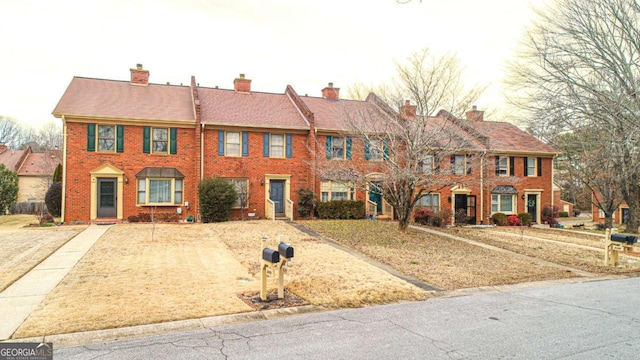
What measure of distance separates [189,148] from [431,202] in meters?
14.7

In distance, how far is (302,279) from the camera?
9.09 metres

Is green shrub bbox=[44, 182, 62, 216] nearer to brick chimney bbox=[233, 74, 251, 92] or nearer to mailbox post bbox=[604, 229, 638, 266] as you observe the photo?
brick chimney bbox=[233, 74, 251, 92]

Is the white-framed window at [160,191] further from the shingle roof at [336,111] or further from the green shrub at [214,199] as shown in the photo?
the shingle roof at [336,111]

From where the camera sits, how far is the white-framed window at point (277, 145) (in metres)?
22.9

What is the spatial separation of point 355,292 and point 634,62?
1288 cm

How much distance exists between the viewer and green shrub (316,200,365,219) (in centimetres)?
2222

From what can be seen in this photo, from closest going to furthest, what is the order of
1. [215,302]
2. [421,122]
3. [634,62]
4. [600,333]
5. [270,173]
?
[600,333], [215,302], [634,62], [421,122], [270,173]

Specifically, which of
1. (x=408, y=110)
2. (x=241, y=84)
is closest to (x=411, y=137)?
(x=408, y=110)

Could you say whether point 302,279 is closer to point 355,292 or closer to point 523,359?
point 355,292

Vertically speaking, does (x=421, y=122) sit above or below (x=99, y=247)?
above

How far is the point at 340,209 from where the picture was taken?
2239 cm

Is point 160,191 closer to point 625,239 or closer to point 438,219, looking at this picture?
point 438,219

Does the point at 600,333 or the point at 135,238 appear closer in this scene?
the point at 600,333

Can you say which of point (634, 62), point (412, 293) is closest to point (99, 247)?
point (412, 293)
